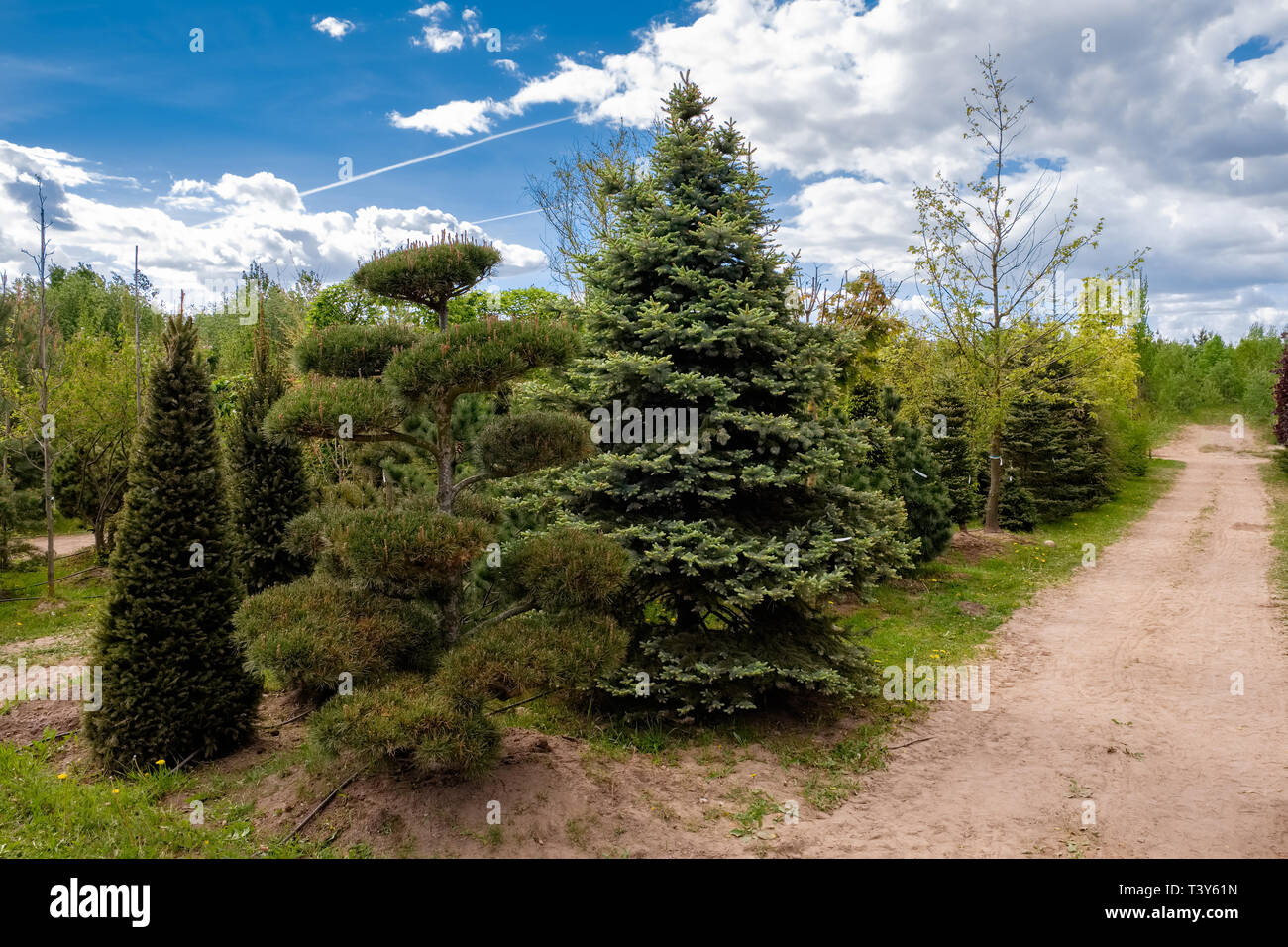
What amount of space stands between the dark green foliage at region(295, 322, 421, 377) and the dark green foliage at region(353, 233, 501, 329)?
28 centimetres

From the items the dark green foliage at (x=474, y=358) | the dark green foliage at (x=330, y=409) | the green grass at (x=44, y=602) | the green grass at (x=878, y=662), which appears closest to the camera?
the dark green foliage at (x=330, y=409)

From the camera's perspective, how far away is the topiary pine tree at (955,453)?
16562 mm

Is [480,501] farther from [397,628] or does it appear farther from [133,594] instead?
[133,594]

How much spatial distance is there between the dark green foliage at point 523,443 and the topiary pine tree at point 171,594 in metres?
2.33

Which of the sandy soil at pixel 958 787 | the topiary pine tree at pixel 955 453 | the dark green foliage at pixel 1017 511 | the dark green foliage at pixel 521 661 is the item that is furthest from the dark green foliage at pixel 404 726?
the dark green foliage at pixel 1017 511

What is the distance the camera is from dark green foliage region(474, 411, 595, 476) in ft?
18.5

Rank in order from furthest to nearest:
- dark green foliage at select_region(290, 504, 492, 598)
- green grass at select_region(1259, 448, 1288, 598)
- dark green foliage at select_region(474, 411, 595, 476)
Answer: green grass at select_region(1259, 448, 1288, 598) < dark green foliage at select_region(474, 411, 595, 476) < dark green foliage at select_region(290, 504, 492, 598)

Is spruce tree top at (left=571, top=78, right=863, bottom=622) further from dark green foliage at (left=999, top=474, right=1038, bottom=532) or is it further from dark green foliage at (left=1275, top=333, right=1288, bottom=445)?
dark green foliage at (left=1275, top=333, right=1288, bottom=445)

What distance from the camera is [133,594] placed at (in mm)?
5957

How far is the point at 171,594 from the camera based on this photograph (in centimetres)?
598

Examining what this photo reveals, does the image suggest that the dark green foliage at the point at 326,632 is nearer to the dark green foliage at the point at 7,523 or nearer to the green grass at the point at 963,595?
the green grass at the point at 963,595

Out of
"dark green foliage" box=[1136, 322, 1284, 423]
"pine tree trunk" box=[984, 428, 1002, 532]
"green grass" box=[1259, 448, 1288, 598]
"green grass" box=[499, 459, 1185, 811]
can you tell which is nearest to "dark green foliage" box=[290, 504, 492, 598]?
"green grass" box=[499, 459, 1185, 811]

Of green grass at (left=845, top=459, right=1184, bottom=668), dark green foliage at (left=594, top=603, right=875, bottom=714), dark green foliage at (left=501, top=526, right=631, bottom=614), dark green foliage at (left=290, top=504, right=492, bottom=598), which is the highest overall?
dark green foliage at (left=290, top=504, right=492, bottom=598)
